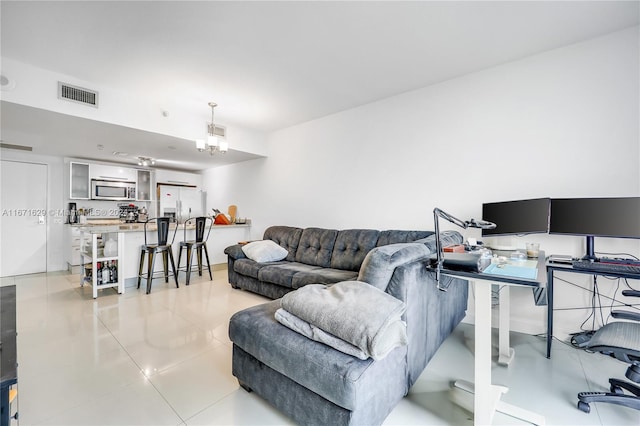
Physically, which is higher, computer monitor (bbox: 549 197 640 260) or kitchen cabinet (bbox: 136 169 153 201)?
kitchen cabinet (bbox: 136 169 153 201)

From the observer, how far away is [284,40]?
2.38 metres

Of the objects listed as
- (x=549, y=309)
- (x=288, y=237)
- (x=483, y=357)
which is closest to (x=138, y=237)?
(x=288, y=237)

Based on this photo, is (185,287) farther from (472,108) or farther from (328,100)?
(472,108)

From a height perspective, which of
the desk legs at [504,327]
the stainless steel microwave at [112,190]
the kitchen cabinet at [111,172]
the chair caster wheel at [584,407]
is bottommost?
the chair caster wheel at [584,407]

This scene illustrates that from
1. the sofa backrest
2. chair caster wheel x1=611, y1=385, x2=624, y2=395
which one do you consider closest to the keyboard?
chair caster wheel x1=611, y1=385, x2=624, y2=395

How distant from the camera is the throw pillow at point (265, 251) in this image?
3830mm

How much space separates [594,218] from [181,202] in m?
7.24

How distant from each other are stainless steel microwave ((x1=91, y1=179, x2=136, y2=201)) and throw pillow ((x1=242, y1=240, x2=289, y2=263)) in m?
3.83

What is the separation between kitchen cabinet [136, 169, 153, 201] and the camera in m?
6.38

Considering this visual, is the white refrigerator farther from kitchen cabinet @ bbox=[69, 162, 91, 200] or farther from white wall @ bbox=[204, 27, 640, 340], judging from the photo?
white wall @ bbox=[204, 27, 640, 340]

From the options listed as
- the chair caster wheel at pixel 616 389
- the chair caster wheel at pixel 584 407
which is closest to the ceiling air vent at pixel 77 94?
the chair caster wheel at pixel 584 407

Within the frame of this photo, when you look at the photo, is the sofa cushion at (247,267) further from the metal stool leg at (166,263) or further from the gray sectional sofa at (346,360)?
the gray sectional sofa at (346,360)

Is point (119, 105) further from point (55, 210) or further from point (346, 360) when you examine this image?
point (346, 360)

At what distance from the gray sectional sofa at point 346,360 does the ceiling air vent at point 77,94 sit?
3.17 meters
